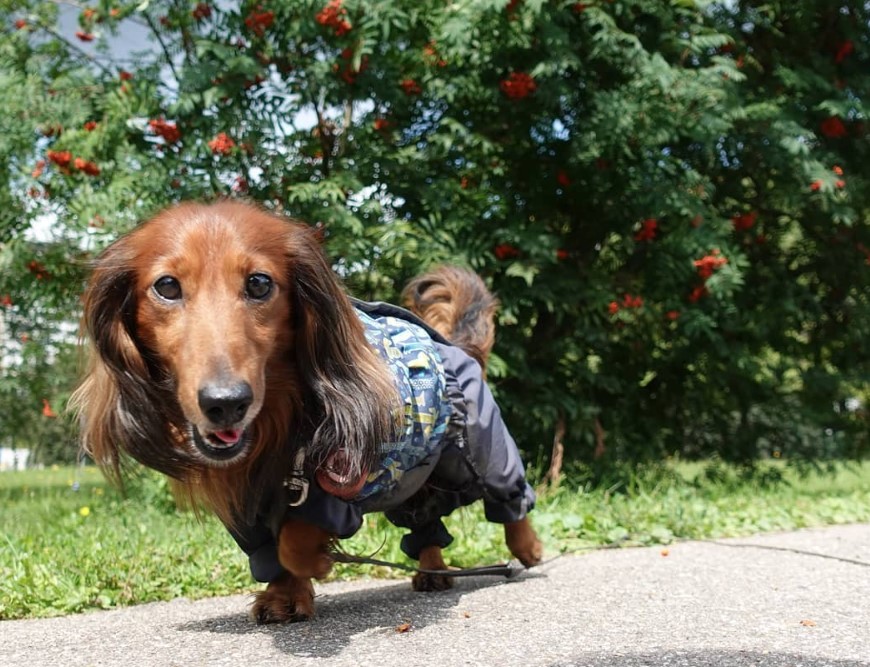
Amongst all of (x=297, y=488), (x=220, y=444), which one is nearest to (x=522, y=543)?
(x=297, y=488)

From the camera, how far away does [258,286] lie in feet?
8.18

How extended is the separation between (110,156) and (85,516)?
6.28 ft

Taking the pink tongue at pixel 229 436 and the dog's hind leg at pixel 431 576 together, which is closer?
the pink tongue at pixel 229 436

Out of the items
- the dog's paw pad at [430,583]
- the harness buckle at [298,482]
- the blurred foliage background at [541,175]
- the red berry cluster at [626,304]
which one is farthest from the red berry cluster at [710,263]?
the harness buckle at [298,482]

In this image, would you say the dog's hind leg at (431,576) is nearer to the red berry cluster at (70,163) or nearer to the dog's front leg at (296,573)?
the dog's front leg at (296,573)

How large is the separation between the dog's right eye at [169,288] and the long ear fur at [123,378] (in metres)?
0.12

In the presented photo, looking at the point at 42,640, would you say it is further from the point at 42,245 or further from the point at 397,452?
the point at 42,245

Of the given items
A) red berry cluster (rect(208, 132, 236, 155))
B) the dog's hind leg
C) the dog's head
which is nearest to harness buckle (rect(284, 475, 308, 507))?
the dog's head

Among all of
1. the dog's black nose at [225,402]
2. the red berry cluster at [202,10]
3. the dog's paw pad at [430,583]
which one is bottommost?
the dog's paw pad at [430,583]

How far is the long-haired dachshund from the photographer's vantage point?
2.39m

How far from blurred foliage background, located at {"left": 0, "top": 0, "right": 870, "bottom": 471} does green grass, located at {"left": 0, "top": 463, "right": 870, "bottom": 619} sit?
619 millimetres

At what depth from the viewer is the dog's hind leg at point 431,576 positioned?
3.64m

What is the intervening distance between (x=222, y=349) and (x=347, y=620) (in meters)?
1.14

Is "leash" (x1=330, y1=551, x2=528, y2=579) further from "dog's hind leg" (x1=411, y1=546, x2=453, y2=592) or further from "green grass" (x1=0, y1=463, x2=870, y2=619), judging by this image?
"green grass" (x1=0, y1=463, x2=870, y2=619)
